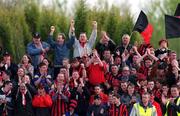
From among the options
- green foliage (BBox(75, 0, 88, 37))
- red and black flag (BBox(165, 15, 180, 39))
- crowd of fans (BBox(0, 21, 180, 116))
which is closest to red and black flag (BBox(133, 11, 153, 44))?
red and black flag (BBox(165, 15, 180, 39))

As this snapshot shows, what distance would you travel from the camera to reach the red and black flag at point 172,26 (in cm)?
1969

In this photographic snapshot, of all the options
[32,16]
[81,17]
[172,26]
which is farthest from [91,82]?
[32,16]

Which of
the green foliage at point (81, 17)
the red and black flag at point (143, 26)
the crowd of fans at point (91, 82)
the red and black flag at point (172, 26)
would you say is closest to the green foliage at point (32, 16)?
the green foliage at point (81, 17)

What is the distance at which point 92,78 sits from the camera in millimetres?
18297

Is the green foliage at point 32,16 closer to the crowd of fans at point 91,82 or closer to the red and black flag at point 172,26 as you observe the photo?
the crowd of fans at point 91,82

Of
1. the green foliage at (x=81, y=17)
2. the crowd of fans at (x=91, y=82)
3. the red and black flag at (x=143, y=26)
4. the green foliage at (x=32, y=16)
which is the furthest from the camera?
the green foliage at (x=32, y=16)

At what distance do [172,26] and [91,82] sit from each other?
3314 millimetres

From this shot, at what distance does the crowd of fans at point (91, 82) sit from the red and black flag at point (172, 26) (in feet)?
2.76

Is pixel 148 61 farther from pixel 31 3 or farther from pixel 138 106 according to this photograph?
pixel 31 3

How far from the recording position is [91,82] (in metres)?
18.3

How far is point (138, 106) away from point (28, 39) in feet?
31.7

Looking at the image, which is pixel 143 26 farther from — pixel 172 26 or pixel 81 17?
pixel 81 17

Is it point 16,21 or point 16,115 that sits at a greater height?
point 16,21

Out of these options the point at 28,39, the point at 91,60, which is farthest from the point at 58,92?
the point at 28,39
